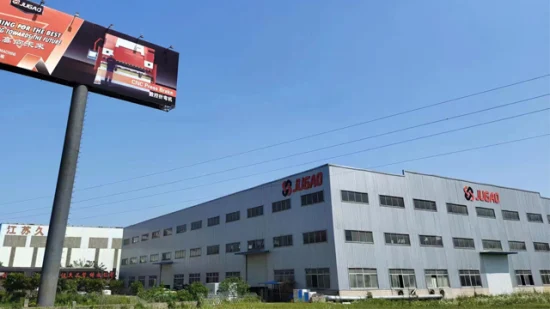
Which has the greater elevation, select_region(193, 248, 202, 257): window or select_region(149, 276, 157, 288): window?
select_region(193, 248, 202, 257): window

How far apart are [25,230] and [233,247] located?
59965 millimetres

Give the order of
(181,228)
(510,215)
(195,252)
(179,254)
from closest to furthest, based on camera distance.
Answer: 1. (510,215)
2. (195,252)
3. (179,254)
4. (181,228)

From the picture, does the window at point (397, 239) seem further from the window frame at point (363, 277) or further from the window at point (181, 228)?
the window at point (181, 228)

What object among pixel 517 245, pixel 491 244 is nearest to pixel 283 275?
pixel 491 244

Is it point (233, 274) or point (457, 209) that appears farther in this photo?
point (233, 274)

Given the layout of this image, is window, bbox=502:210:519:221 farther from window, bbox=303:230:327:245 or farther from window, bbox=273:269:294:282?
window, bbox=273:269:294:282

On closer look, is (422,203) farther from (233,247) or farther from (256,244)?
(233,247)

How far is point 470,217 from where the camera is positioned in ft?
177

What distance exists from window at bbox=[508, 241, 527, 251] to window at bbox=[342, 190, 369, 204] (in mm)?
26731

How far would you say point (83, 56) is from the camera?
3045cm

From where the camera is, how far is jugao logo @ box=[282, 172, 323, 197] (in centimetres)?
4453

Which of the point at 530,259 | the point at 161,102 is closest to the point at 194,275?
the point at 161,102

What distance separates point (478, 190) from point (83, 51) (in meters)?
52.1

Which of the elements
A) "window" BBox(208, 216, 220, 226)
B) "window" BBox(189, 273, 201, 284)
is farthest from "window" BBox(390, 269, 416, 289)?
"window" BBox(189, 273, 201, 284)
